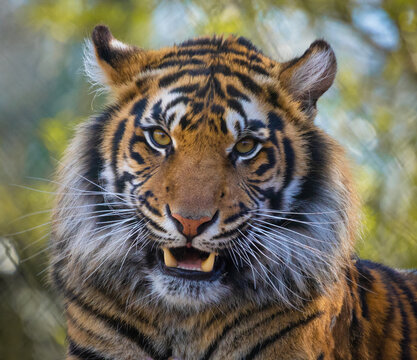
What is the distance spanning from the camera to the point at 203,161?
1.09m

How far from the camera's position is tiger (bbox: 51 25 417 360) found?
1113 millimetres

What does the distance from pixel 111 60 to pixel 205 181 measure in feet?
1.57

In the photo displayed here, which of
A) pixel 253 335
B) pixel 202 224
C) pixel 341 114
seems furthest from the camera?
pixel 341 114

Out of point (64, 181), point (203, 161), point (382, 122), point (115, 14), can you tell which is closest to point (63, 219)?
point (64, 181)

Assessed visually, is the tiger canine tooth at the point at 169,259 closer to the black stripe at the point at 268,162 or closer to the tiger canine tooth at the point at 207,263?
the tiger canine tooth at the point at 207,263

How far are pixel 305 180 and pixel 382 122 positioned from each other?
165 cm

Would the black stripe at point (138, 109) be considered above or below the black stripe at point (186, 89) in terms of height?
below

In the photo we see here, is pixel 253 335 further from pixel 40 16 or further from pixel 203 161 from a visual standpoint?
pixel 40 16

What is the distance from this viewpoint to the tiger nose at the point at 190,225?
3.30 feet

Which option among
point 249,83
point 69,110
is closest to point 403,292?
point 249,83

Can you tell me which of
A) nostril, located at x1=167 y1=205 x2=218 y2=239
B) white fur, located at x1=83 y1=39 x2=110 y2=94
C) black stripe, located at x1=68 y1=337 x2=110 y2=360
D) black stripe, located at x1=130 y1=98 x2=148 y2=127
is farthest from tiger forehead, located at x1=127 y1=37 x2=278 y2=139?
black stripe, located at x1=68 y1=337 x2=110 y2=360

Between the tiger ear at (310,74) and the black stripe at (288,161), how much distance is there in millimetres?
132

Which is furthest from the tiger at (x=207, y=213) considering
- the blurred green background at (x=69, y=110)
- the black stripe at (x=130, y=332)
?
the blurred green background at (x=69, y=110)

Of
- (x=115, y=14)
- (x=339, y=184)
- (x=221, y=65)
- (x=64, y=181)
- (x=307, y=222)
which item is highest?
(x=115, y=14)
